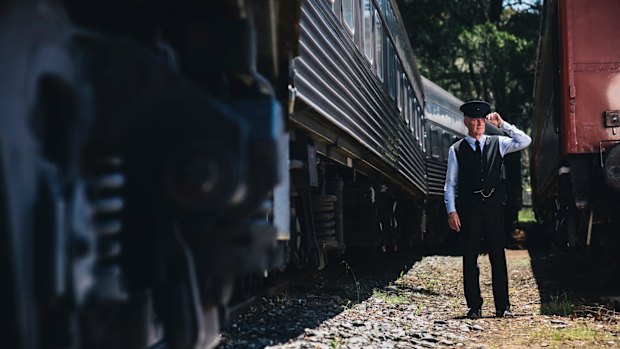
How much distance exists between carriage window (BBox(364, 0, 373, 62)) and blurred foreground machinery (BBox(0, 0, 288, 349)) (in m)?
5.50

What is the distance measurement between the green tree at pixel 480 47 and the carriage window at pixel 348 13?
18026 millimetres

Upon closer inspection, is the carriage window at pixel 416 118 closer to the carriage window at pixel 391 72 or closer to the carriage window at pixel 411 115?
the carriage window at pixel 411 115

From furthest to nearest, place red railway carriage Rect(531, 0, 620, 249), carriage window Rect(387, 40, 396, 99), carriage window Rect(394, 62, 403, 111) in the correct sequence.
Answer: carriage window Rect(394, 62, 403, 111)
carriage window Rect(387, 40, 396, 99)
red railway carriage Rect(531, 0, 620, 249)

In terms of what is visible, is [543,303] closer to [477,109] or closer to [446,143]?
[477,109]

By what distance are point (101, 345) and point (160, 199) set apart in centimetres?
34

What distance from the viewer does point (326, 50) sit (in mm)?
5270

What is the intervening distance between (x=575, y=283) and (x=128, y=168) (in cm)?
749

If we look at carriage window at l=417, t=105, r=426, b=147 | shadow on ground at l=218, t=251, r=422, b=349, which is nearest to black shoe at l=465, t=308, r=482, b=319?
shadow on ground at l=218, t=251, r=422, b=349

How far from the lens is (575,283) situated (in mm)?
8680

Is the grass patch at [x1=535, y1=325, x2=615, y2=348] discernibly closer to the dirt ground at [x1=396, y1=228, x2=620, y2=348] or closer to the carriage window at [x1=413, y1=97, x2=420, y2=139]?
the dirt ground at [x1=396, y1=228, x2=620, y2=348]

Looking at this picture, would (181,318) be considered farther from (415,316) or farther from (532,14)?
(532,14)

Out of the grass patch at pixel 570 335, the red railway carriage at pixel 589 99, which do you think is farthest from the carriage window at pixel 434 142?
the grass patch at pixel 570 335

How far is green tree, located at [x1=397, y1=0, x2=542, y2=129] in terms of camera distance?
80.0 ft

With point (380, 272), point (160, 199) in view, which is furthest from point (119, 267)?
point (380, 272)
